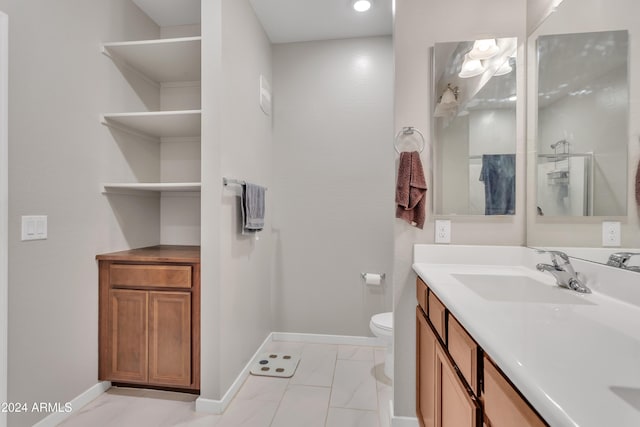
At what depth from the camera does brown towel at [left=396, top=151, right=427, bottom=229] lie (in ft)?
5.31

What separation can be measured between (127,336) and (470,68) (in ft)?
8.54

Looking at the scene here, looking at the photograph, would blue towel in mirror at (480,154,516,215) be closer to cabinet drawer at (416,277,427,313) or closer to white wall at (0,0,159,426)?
cabinet drawer at (416,277,427,313)

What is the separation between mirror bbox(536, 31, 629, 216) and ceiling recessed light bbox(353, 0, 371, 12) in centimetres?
124

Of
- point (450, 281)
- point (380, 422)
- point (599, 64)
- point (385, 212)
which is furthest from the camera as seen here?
point (385, 212)

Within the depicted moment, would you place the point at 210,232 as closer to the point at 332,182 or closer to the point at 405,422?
the point at 332,182

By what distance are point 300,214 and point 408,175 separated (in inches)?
54.3

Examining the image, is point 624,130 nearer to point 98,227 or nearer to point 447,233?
point 447,233

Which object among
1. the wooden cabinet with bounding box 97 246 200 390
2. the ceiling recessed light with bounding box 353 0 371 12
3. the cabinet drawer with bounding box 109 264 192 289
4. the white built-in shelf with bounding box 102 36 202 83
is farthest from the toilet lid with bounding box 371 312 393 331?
the ceiling recessed light with bounding box 353 0 371 12

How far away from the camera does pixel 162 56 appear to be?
2098 mm

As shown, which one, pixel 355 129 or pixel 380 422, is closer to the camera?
pixel 380 422

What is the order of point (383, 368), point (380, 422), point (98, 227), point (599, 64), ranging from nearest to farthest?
1. point (599, 64)
2. point (380, 422)
3. point (98, 227)
4. point (383, 368)

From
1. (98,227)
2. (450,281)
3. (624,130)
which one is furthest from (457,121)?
(98,227)

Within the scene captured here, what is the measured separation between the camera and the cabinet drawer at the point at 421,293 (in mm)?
1468

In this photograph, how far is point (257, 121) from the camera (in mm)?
2449
